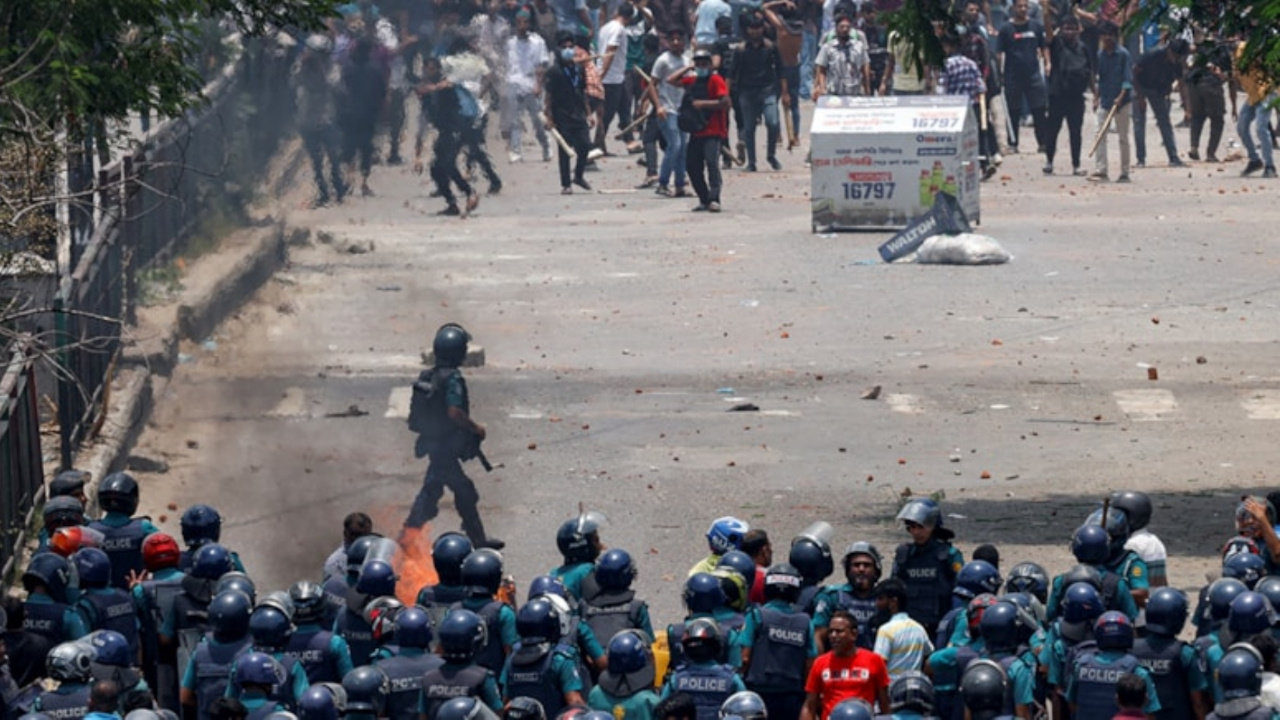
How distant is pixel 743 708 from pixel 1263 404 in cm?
1016

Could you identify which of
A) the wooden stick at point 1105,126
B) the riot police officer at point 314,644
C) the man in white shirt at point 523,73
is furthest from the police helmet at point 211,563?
the wooden stick at point 1105,126

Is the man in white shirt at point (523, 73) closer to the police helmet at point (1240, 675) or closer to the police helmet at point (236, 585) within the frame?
the police helmet at point (236, 585)

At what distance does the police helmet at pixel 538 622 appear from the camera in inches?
360

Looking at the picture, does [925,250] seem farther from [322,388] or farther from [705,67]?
[322,388]

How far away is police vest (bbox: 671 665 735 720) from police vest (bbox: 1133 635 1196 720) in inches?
63.1

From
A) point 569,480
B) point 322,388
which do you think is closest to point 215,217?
point 322,388

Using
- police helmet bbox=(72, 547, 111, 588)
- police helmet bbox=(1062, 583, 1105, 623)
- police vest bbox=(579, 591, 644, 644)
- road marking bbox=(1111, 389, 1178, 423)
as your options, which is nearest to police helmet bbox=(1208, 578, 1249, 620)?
police helmet bbox=(1062, 583, 1105, 623)

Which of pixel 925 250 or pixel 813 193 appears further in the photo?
pixel 813 193

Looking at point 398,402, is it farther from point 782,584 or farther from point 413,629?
point 413,629

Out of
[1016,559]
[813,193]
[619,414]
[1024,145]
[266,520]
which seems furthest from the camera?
[1024,145]

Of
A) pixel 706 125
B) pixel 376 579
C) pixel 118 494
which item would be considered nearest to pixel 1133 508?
pixel 376 579

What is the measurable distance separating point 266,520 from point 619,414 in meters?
3.51

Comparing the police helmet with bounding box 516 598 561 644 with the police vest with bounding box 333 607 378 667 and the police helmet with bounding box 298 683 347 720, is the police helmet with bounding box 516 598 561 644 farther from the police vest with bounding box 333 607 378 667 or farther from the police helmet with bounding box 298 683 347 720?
the police vest with bounding box 333 607 378 667

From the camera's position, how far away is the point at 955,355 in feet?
63.0
